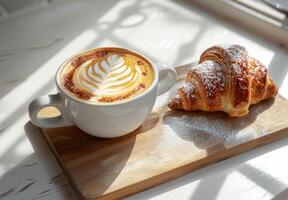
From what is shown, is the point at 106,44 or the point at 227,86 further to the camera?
the point at 106,44

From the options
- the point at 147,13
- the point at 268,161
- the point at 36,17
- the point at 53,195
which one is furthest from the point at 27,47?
the point at 268,161

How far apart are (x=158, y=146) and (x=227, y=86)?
13cm

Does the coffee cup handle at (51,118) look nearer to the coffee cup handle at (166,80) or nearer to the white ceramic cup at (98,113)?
the white ceramic cup at (98,113)

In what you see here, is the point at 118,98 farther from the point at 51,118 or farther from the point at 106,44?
the point at 106,44

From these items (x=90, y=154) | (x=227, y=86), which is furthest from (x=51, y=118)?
(x=227, y=86)

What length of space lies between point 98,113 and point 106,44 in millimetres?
342

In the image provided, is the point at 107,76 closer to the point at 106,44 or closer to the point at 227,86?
the point at 227,86

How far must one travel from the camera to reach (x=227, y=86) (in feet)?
2.17

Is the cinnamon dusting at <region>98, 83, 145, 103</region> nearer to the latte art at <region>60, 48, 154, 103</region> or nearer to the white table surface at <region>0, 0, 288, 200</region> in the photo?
the latte art at <region>60, 48, 154, 103</region>

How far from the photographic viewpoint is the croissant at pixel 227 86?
2.14ft

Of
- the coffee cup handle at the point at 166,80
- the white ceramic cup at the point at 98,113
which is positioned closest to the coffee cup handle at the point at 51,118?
the white ceramic cup at the point at 98,113

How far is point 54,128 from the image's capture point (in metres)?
0.66

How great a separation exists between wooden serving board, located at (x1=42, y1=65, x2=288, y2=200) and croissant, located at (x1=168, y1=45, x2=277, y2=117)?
17mm

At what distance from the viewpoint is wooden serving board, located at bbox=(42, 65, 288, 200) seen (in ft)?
1.88
